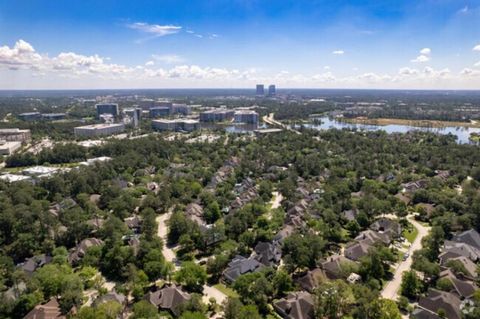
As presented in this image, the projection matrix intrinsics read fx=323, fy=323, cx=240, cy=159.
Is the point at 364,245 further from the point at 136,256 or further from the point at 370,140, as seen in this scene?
the point at 370,140

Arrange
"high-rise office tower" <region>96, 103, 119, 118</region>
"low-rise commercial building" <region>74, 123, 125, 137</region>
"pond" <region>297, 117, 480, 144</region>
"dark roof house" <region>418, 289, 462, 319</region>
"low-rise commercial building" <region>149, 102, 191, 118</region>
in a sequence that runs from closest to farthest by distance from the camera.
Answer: "dark roof house" <region>418, 289, 462, 319</region> → "low-rise commercial building" <region>74, 123, 125, 137</region> → "pond" <region>297, 117, 480, 144</region> → "high-rise office tower" <region>96, 103, 119, 118</region> → "low-rise commercial building" <region>149, 102, 191, 118</region>

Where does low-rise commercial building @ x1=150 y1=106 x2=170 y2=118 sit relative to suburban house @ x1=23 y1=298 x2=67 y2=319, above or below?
above

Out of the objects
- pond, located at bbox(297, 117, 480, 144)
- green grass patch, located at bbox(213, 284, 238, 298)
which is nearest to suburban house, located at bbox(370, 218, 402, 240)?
green grass patch, located at bbox(213, 284, 238, 298)

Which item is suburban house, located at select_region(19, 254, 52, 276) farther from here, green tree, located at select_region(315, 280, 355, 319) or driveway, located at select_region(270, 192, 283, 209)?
driveway, located at select_region(270, 192, 283, 209)

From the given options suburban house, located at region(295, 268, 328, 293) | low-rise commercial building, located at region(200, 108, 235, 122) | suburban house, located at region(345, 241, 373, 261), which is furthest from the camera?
low-rise commercial building, located at region(200, 108, 235, 122)

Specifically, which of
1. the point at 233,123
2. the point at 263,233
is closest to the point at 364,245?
the point at 263,233

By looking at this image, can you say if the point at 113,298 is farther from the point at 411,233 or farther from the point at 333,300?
the point at 411,233

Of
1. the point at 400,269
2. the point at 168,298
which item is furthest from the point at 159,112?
the point at 400,269
